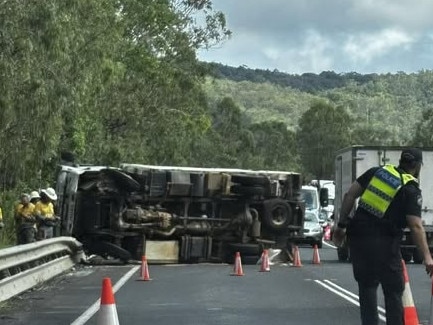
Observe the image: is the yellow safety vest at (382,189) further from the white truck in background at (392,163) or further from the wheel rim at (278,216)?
the white truck in background at (392,163)

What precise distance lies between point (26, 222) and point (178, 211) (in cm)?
452

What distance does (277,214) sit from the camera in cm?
2670

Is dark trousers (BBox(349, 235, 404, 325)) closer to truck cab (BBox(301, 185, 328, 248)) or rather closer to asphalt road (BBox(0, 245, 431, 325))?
asphalt road (BBox(0, 245, 431, 325))

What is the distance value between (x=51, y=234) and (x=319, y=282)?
8.72 meters

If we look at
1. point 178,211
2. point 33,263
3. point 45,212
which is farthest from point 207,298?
point 178,211

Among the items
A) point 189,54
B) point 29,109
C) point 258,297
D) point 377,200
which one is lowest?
point 258,297

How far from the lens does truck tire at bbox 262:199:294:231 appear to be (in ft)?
86.8

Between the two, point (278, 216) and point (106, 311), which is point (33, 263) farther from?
point (106, 311)

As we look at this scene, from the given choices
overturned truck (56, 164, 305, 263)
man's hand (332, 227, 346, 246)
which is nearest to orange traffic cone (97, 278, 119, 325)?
man's hand (332, 227, 346, 246)

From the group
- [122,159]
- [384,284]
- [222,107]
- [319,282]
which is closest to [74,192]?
[319,282]

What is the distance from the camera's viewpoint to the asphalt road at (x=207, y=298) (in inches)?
512

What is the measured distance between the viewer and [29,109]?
25.2 metres

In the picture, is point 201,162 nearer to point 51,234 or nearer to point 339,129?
point 339,129

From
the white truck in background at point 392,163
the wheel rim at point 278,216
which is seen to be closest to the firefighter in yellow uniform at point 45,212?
the wheel rim at point 278,216
